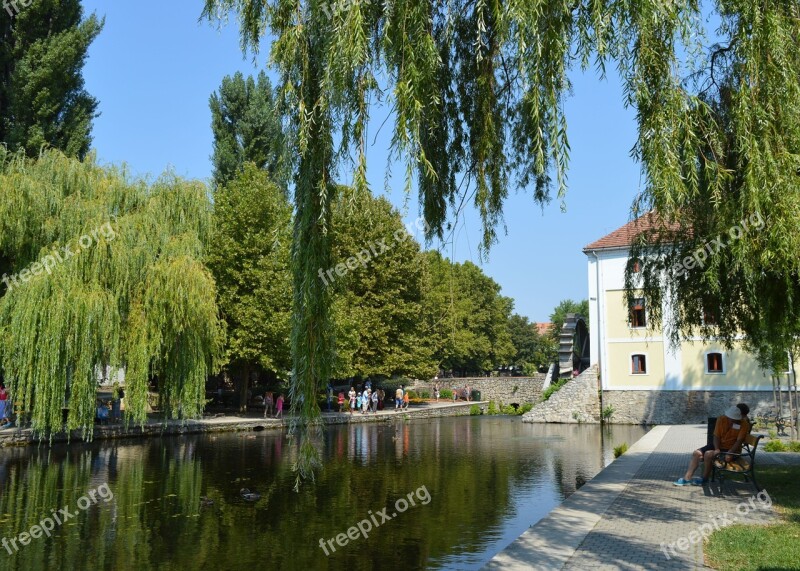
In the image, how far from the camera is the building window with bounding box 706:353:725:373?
3231 cm

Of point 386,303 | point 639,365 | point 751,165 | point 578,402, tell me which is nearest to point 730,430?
point 751,165

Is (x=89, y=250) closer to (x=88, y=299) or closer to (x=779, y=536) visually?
(x=88, y=299)

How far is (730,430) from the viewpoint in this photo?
1154 cm

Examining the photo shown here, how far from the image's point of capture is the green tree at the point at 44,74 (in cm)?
3039

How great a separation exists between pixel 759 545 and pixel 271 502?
8.34 metres

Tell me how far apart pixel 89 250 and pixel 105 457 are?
565 cm

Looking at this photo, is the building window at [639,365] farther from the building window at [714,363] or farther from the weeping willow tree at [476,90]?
the weeping willow tree at [476,90]

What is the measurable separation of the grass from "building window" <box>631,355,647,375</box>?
24690mm

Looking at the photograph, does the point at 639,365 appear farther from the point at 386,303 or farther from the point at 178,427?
the point at 178,427

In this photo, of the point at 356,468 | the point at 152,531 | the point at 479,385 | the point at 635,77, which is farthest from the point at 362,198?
the point at 479,385

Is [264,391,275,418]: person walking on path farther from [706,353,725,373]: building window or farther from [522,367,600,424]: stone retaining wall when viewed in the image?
[706,353,725,373]: building window

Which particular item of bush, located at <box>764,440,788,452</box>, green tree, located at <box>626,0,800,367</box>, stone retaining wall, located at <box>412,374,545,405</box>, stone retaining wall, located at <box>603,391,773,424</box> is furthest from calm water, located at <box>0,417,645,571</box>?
stone retaining wall, located at <box>412,374,545,405</box>

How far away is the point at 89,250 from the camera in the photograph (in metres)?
19.7

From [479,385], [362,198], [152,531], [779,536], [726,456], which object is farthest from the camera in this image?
[479,385]
